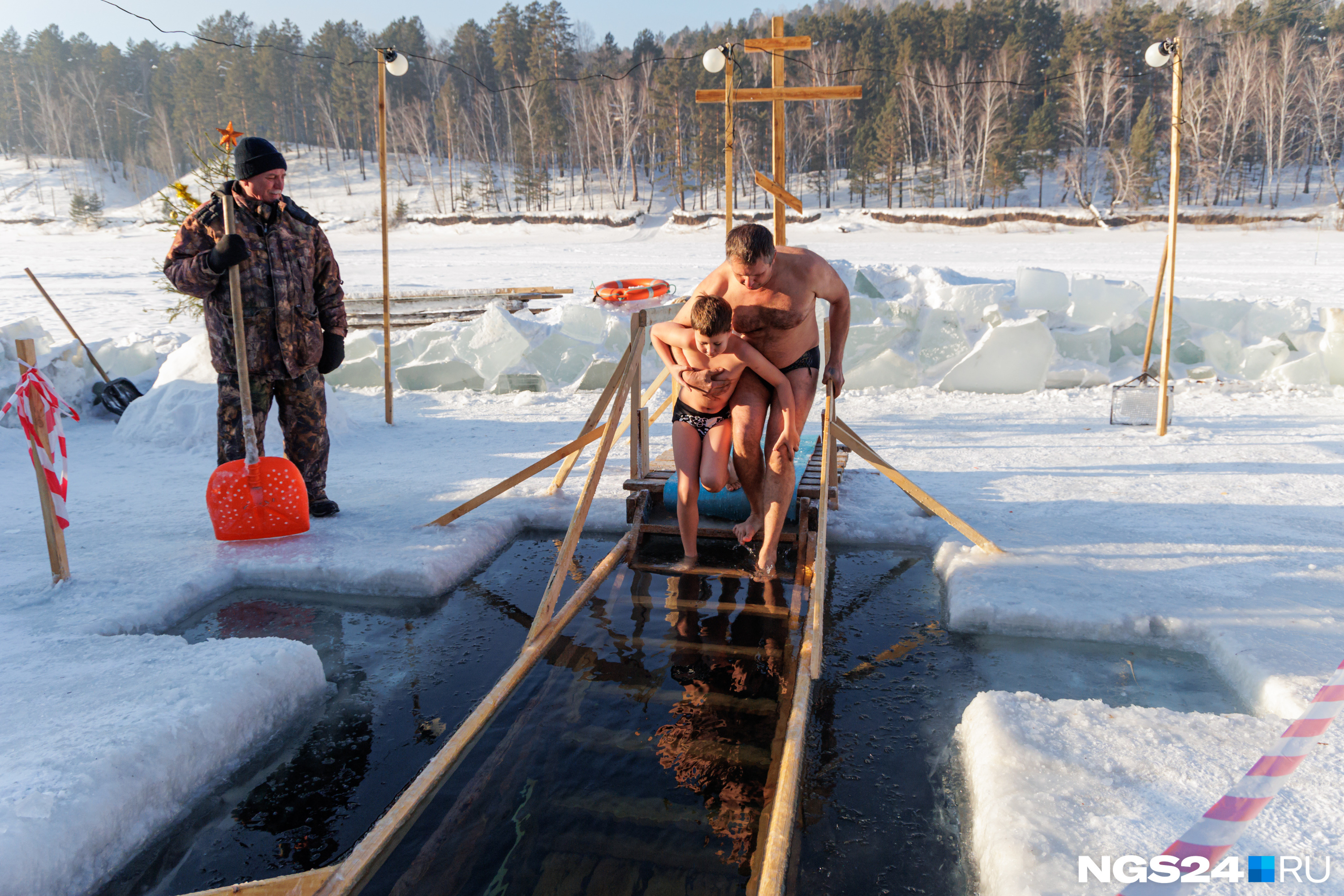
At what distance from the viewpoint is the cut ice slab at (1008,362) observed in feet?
26.9

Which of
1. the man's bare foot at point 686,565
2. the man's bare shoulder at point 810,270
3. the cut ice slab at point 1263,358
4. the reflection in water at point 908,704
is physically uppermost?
the man's bare shoulder at point 810,270

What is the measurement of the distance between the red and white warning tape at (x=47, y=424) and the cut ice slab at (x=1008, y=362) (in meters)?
7.39

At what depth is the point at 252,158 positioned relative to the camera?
162 inches

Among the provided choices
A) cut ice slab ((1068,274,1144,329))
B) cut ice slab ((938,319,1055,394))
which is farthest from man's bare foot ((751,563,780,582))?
cut ice slab ((1068,274,1144,329))

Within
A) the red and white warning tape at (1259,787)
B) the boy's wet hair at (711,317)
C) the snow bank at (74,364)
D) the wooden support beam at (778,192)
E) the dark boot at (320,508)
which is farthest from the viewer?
the snow bank at (74,364)

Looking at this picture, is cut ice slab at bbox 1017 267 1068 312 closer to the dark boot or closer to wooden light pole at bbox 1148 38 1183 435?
wooden light pole at bbox 1148 38 1183 435

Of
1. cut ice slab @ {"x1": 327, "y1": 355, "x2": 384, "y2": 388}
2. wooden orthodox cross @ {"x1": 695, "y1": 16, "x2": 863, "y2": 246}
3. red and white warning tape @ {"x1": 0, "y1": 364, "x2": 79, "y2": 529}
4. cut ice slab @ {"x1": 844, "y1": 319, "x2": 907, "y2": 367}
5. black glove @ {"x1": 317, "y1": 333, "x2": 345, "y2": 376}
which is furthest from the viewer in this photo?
cut ice slab @ {"x1": 327, "y1": 355, "x2": 384, "y2": 388}

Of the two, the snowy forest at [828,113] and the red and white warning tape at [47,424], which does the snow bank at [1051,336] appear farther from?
the snowy forest at [828,113]

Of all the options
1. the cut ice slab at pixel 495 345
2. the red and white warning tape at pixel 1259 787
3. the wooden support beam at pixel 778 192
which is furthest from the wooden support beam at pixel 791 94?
the red and white warning tape at pixel 1259 787

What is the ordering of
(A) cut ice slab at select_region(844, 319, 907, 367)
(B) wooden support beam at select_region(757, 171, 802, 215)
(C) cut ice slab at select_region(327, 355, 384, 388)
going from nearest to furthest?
(B) wooden support beam at select_region(757, 171, 802, 215), (A) cut ice slab at select_region(844, 319, 907, 367), (C) cut ice slab at select_region(327, 355, 384, 388)

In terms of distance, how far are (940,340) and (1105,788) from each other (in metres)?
7.02

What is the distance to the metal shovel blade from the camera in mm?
4203

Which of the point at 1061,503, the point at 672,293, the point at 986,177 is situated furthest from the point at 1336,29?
the point at 1061,503

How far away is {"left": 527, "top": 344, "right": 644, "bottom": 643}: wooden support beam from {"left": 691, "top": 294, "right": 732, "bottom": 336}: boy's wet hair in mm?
841
